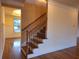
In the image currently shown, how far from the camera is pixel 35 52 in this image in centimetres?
419

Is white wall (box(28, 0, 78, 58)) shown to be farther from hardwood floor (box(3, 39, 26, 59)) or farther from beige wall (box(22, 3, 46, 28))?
beige wall (box(22, 3, 46, 28))

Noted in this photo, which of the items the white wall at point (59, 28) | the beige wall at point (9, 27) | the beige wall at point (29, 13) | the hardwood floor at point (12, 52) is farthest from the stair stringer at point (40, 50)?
the beige wall at point (9, 27)

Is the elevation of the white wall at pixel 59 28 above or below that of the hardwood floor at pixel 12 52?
above

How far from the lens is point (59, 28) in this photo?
5.27 metres

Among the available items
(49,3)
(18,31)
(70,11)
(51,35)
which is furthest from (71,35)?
(18,31)

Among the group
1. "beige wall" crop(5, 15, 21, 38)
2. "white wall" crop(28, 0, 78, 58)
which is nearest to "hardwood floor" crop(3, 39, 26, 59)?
"white wall" crop(28, 0, 78, 58)

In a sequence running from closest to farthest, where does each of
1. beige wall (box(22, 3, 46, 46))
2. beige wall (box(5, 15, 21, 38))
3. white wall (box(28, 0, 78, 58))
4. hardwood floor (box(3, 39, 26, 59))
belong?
hardwood floor (box(3, 39, 26, 59)), white wall (box(28, 0, 78, 58)), beige wall (box(22, 3, 46, 46)), beige wall (box(5, 15, 21, 38))

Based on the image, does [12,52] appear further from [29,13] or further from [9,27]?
[9,27]

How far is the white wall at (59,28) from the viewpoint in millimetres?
4699

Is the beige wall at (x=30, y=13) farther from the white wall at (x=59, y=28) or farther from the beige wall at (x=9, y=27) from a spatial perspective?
the beige wall at (x=9, y=27)

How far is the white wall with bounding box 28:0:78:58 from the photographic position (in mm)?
4699

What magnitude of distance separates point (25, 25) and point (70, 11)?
113 inches

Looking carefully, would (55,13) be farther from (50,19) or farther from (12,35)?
(12,35)

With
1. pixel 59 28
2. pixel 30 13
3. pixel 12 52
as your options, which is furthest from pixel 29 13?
pixel 12 52
